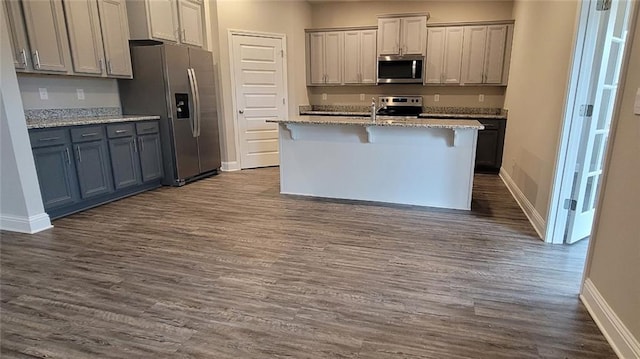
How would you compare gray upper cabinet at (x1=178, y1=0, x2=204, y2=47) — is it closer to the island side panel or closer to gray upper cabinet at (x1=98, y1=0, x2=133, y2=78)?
gray upper cabinet at (x1=98, y1=0, x2=133, y2=78)

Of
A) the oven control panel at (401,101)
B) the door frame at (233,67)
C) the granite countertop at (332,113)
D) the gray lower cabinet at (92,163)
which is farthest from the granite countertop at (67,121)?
the oven control panel at (401,101)

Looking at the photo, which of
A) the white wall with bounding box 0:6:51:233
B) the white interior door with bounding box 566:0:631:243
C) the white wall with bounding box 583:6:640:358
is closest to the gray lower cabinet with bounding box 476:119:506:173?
the white interior door with bounding box 566:0:631:243

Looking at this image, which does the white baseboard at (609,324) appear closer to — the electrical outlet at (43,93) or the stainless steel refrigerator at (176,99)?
the stainless steel refrigerator at (176,99)

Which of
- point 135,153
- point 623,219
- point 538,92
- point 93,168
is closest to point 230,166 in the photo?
point 135,153

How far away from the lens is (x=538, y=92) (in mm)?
3424

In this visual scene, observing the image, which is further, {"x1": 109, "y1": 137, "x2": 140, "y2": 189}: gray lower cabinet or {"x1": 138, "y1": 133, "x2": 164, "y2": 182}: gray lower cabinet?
{"x1": 138, "y1": 133, "x2": 164, "y2": 182}: gray lower cabinet

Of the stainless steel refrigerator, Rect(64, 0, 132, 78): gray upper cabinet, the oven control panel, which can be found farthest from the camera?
the oven control panel

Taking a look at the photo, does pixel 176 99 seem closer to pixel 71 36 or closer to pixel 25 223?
pixel 71 36

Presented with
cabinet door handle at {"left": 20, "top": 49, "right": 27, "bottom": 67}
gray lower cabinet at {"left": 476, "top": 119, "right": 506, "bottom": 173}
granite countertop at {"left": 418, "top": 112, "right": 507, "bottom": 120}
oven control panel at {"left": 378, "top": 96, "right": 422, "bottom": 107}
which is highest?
cabinet door handle at {"left": 20, "top": 49, "right": 27, "bottom": 67}

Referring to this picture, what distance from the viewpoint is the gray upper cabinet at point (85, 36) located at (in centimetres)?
359

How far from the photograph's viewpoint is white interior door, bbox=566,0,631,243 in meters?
2.44

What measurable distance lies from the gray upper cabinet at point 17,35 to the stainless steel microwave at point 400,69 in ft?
15.0

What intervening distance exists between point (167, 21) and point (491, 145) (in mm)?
4831

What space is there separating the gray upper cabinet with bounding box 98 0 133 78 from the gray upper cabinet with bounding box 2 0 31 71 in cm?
84
